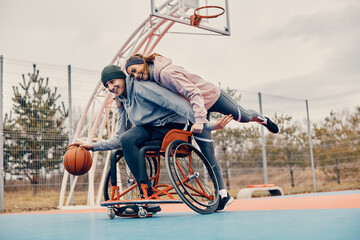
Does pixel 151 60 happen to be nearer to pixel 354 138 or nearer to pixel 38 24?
pixel 38 24

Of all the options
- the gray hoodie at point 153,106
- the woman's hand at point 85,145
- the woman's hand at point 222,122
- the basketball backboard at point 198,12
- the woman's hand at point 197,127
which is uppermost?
the basketball backboard at point 198,12

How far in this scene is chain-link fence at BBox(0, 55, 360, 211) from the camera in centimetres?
633

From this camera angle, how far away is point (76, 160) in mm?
3160

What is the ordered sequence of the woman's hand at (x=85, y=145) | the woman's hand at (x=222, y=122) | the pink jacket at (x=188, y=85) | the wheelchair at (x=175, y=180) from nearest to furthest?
the wheelchair at (x=175, y=180), the pink jacket at (x=188, y=85), the woman's hand at (x=222, y=122), the woman's hand at (x=85, y=145)

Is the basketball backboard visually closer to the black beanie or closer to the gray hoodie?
the black beanie

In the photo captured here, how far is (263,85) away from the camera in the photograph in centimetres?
1498

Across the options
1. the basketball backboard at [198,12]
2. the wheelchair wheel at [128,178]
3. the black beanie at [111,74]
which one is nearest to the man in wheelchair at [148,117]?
the black beanie at [111,74]

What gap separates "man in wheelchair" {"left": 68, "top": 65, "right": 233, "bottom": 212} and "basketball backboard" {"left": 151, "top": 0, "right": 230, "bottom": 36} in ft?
8.64

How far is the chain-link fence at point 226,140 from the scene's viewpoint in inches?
249

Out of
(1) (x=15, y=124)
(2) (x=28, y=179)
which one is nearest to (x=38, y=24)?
(1) (x=15, y=124)

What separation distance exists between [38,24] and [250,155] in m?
5.55

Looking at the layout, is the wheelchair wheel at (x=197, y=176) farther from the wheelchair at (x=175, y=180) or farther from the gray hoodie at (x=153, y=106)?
the gray hoodie at (x=153, y=106)

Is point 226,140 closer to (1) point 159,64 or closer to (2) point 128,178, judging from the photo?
(2) point 128,178

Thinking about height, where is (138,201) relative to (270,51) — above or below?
below
